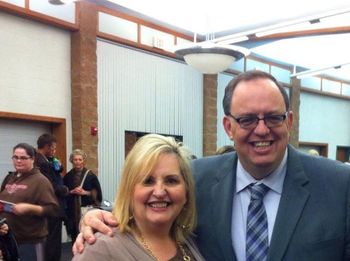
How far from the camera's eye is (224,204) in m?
1.63

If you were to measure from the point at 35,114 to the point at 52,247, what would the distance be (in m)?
2.68

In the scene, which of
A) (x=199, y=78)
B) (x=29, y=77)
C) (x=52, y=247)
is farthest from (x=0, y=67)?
(x=199, y=78)

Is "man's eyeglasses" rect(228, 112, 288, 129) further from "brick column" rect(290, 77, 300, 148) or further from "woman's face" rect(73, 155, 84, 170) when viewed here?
"brick column" rect(290, 77, 300, 148)

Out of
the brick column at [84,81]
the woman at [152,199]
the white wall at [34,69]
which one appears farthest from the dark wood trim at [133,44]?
the woman at [152,199]

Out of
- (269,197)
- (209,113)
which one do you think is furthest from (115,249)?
(209,113)

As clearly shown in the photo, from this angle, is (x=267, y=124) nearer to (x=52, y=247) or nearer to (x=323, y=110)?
(x=52, y=247)

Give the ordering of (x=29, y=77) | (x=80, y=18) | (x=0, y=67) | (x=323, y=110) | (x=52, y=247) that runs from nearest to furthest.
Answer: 1. (x=52, y=247)
2. (x=0, y=67)
3. (x=29, y=77)
4. (x=80, y=18)
5. (x=323, y=110)

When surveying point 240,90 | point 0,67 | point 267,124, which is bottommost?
point 267,124

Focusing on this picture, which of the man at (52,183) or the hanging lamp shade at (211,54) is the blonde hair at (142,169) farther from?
the hanging lamp shade at (211,54)

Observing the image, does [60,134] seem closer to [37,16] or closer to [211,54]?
[37,16]

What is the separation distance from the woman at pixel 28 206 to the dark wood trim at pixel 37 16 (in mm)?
3083

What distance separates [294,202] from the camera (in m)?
1.52

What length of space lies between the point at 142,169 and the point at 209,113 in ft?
28.6

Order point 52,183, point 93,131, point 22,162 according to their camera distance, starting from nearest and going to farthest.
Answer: point 22,162
point 52,183
point 93,131
